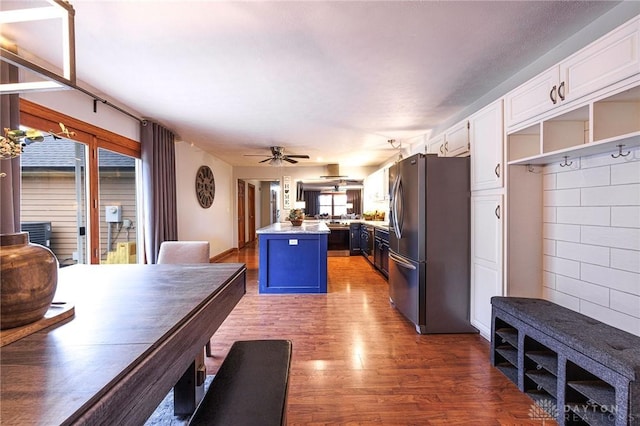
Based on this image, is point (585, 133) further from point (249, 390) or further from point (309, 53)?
point (249, 390)

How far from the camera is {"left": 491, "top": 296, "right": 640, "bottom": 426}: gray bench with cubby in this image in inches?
49.9

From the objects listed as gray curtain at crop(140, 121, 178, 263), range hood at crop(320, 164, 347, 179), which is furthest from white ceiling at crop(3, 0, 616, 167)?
range hood at crop(320, 164, 347, 179)

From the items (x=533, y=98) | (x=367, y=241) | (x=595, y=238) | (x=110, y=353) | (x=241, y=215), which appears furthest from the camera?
(x=241, y=215)

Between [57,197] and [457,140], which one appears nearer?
[57,197]

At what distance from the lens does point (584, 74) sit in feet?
5.27

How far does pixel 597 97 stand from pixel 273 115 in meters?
3.01

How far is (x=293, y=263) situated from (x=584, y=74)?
3.50 meters

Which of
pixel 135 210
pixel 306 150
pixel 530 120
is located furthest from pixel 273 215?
pixel 530 120

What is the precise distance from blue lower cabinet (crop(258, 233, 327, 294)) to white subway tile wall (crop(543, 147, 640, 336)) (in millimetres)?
2619

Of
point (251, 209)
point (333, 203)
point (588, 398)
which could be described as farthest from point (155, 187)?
point (251, 209)

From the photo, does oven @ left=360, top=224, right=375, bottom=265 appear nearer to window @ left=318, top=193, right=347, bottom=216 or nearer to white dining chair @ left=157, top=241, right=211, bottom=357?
window @ left=318, top=193, right=347, bottom=216

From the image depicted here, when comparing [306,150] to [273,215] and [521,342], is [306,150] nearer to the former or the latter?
[521,342]

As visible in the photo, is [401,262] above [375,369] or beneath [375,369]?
above

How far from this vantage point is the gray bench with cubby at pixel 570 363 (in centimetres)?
127
